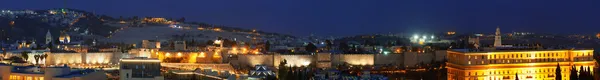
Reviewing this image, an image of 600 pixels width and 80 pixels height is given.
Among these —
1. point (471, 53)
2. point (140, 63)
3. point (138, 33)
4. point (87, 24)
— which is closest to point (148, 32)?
point (138, 33)

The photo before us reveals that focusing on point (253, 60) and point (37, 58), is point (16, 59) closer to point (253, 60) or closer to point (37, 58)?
point (37, 58)

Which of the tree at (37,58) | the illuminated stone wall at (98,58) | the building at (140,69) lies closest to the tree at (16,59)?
the tree at (37,58)

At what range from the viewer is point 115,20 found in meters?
88.1

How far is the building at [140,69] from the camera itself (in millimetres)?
28703

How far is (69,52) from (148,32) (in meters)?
28.2

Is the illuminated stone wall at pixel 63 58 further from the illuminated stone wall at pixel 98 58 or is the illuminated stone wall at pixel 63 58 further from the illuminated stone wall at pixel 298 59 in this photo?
the illuminated stone wall at pixel 298 59

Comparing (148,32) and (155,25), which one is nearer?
(148,32)

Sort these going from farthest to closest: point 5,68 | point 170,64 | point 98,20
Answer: point 98,20 → point 170,64 → point 5,68

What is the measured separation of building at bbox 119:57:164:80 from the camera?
28703 millimetres

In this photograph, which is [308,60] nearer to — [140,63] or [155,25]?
[140,63]

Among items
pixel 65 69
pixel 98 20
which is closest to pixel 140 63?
pixel 65 69

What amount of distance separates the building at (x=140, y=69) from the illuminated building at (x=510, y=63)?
1328cm

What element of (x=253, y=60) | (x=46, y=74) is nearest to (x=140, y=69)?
(x=46, y=74)

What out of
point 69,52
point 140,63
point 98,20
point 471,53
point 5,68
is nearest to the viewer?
point 5,68
